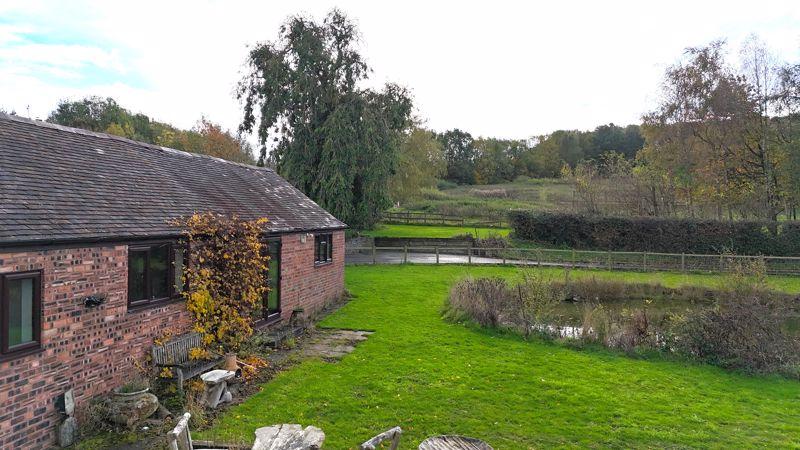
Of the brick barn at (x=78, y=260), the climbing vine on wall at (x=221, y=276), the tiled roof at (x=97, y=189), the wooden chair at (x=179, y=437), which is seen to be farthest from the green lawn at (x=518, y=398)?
the tiled roof at (x=97, y=189)

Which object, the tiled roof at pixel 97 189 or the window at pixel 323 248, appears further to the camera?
the window at pixel 323 248

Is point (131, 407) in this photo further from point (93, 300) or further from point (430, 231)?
point (430, 231)

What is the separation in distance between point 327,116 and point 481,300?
20.4 m

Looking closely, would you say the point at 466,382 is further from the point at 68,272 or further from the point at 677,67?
the point at 677,67

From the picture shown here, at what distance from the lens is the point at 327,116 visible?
31.0m

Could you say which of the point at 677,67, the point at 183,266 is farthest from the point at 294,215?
the point at 677,67

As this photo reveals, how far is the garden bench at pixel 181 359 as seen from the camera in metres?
8.12

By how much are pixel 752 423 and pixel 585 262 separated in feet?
63.6

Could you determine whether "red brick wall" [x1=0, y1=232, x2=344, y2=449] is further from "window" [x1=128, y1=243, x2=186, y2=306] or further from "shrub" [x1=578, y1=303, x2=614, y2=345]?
"shrub" [x1=578, y1=303, x2=614, y2=345]

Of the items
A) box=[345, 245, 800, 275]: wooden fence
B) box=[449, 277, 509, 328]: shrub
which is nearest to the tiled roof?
box=[449, 277, 509, 328]: shrub

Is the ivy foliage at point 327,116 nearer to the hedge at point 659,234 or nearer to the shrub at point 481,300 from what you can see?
the hedge at point 659,234

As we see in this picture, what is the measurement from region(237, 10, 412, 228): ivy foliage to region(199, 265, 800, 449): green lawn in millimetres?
18515

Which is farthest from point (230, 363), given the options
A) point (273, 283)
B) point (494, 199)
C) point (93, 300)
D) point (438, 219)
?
point (494, 199)

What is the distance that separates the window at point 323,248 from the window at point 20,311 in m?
9.41
